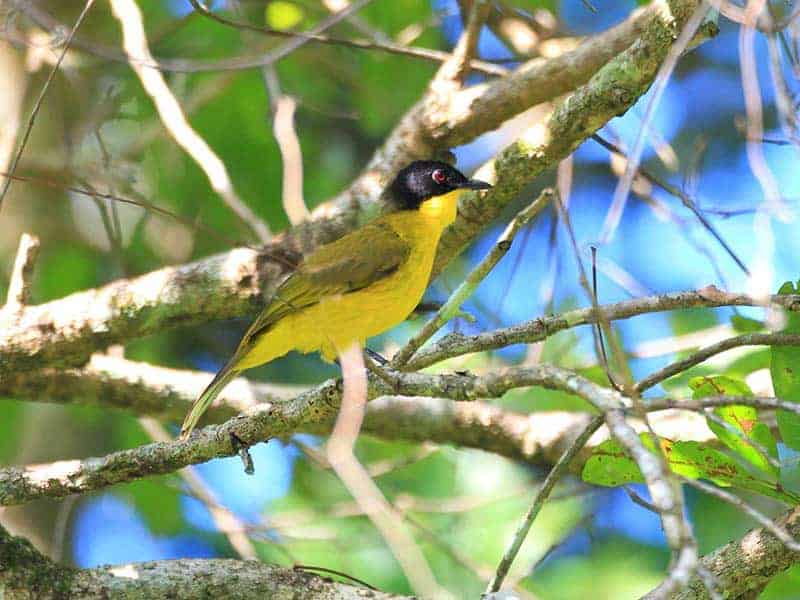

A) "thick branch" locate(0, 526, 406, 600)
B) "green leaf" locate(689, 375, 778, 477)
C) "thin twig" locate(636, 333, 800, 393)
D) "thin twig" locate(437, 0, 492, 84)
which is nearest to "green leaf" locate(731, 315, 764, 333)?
"green leaf" locate(689, 375, 778, 477)

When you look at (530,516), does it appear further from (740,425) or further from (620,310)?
(740,425)

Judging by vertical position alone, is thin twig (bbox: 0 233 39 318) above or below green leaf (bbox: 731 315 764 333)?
above

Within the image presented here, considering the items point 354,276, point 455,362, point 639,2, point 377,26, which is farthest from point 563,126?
point 377,26

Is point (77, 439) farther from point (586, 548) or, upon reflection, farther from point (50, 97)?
point (586, 548)

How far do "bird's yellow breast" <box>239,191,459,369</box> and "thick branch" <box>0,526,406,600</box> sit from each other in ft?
3.94

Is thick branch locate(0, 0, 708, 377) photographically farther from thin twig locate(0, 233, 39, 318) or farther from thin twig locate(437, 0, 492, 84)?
thin twig locate(437, 0, 492, 84)

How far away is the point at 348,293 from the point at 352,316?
0.33 feet

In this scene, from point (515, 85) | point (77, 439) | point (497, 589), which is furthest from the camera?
point (77, 439)

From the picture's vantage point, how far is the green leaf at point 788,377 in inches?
118

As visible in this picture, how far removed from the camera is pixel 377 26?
6.28 metres

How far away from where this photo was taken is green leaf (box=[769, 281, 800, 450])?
9.86ft

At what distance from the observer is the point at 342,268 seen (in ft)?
14.9

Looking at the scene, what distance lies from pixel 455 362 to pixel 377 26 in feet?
6.66

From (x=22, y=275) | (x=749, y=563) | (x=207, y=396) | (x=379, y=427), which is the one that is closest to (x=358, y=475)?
(x=749, y=563)
